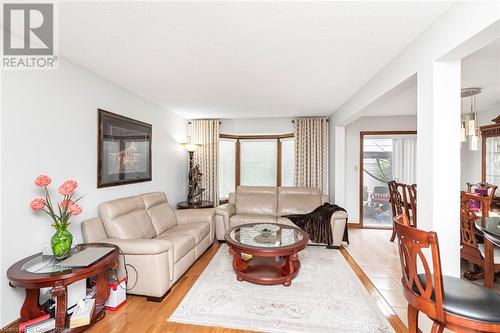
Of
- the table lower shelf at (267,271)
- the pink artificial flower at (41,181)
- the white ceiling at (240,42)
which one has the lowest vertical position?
the table lower shelf at (267,271)

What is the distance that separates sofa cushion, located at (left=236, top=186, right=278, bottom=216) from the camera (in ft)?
14.5

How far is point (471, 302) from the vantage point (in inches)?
46.4

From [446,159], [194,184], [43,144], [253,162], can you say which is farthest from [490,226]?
[194,184]

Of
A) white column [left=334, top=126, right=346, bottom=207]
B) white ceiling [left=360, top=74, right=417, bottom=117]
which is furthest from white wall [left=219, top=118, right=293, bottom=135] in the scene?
white ceiling [left=360, top=74, right=417, bottom=117]

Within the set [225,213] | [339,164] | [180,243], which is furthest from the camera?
[339,164]

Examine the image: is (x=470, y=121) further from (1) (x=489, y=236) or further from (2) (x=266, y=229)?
(2) (x=266, y=229)

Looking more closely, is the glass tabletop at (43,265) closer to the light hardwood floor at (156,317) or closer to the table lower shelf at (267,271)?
the light hardwood floor at (156,317)

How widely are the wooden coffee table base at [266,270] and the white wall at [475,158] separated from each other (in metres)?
4.35

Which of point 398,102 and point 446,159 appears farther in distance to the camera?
point 398,102

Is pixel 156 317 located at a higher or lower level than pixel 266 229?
lower

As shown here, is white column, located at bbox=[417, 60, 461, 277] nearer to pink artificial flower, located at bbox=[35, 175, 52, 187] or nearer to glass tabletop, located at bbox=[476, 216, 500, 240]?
glass tabletop, located at bbox=[476, 216, 500, 240]

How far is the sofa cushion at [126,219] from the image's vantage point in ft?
8.43

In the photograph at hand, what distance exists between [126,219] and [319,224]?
290cm

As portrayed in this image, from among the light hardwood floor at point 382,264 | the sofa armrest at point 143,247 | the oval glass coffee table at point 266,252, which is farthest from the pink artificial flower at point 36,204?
the light hardwood floor at point 382,264
